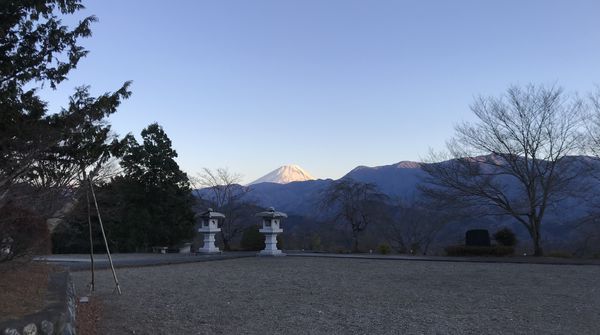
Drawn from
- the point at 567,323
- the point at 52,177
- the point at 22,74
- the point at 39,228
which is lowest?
the point at 567,323

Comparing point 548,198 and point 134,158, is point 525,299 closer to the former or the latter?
point 548,198

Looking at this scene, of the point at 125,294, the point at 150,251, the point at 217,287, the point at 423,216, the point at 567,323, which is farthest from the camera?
the point at 423,216

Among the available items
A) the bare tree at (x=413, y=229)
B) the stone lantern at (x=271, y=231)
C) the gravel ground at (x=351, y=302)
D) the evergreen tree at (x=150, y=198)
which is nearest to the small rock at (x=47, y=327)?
the gravel ground at (x=351, y=302)

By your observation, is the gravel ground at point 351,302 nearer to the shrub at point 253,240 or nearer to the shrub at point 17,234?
the shrub at point 17,234

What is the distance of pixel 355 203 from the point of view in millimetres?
29562

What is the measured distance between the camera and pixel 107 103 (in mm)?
9305

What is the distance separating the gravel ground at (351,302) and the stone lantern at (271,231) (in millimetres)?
8072

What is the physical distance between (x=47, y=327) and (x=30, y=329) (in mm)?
278

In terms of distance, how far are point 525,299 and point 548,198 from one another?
1566cm

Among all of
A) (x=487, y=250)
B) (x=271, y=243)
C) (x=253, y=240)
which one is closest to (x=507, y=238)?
(x=487, y=250)

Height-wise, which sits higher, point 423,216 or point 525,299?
point 423,216

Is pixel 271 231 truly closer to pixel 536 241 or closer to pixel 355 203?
pixel 355 203

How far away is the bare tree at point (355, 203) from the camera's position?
2939cm

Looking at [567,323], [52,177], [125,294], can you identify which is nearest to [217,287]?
[125,294]
